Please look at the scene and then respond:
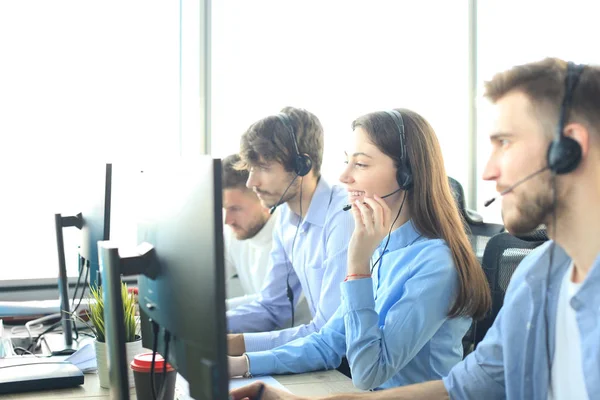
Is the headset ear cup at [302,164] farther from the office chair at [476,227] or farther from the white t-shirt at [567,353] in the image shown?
the white t-shirt at [567,353]

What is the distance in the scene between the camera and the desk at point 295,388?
60.8 inches

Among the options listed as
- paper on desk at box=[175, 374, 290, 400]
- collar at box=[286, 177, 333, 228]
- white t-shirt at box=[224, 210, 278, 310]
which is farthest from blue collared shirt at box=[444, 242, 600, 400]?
white t-shirt at box=[224, 210, 278, 310]

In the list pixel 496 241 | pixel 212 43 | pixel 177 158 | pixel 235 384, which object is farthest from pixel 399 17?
pixel 177 158

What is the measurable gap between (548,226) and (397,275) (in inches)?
20.0

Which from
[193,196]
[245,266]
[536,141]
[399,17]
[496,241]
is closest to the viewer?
[193,196]

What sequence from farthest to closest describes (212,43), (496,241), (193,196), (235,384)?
(212,43), (496,241), (235,384), (193,196)

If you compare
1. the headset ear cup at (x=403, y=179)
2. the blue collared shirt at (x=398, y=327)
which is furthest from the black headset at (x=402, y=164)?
the blue collared shirt at (x=398, y=327)

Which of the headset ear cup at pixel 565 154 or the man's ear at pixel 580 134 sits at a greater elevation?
the man's ear at pixel 580 134

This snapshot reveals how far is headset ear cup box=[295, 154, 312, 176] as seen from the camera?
2410 millimetres

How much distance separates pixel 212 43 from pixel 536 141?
8.21 feet

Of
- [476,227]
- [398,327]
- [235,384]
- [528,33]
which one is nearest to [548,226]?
[398,327]

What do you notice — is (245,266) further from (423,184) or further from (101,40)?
(423,184)

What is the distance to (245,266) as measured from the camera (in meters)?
3.07

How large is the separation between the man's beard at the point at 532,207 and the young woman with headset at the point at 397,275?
37 cm
